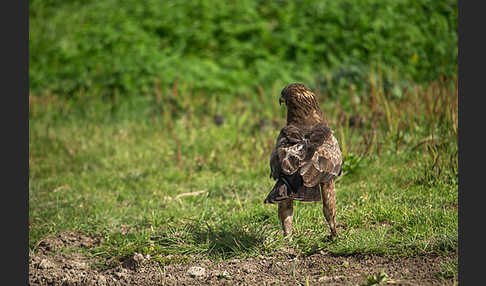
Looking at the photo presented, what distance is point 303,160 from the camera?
156 inches

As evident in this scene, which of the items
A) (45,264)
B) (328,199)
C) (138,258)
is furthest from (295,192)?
(45,264)

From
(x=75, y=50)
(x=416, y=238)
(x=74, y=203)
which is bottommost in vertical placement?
(x=74, y=203)

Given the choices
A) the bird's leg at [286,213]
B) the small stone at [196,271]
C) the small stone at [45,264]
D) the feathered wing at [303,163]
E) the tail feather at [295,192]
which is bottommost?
the small stone at [45,264]

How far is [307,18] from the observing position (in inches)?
377

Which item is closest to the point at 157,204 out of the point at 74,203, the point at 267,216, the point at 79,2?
the point at 74,203

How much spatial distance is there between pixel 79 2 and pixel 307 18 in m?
4.55

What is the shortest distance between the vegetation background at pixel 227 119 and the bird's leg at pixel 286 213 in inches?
6.2

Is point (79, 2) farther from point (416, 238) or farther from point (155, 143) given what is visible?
point (416, 238)

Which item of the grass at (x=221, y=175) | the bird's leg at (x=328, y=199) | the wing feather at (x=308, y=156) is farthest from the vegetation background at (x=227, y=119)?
the wing feather at (x=308, y=156)

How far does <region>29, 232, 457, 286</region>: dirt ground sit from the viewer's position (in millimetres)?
3902

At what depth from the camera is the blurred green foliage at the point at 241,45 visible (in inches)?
341

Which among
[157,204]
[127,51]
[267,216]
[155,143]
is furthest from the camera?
[127,51]

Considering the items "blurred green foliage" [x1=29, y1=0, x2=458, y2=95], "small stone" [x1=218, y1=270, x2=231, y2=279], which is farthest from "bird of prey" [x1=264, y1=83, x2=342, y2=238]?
"blurred green foliage" [x1=29, y1=0, x2=458, y2=95]

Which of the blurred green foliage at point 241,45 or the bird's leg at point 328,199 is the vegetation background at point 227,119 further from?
the bird's leg at point 328,199
